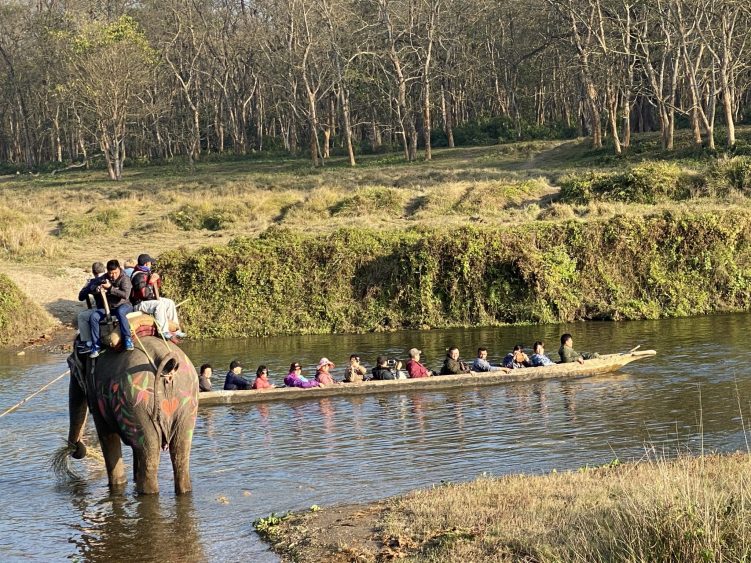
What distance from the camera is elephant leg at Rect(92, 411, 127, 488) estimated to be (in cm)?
1289

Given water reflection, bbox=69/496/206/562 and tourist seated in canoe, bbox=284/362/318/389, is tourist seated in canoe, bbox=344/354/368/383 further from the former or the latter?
water reflection, bbox=69/496/206/562

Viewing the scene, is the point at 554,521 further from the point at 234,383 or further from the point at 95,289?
the point at 234,383

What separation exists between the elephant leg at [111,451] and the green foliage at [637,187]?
27637mm

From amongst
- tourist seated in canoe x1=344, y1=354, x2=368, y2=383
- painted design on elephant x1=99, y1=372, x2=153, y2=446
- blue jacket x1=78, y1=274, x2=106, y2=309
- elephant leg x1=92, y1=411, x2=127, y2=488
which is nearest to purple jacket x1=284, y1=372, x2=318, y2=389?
tourist seated in canoe x1=344, y1=354, x2=368, y2=383

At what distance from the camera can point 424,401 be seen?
67.3 ft

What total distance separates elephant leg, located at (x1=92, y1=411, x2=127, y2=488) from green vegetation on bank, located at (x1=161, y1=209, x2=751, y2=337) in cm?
1734

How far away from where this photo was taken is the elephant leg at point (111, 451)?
1289 centimetres

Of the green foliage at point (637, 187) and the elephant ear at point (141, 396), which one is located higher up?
the green foliage at point (637, 187)

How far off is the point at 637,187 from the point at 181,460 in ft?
97.3

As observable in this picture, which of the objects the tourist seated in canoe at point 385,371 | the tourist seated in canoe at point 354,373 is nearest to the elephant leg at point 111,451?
the tourist seated in canoe at point 354,373

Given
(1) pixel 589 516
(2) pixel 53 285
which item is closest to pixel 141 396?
(1) pixel 589 516

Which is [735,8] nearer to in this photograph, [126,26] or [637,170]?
[637,170]

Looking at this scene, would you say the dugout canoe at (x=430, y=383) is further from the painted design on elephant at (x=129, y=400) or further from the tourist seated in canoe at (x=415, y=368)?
the painted design on elephant at (x=129, y=400)

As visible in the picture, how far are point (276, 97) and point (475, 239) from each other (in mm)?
56172
